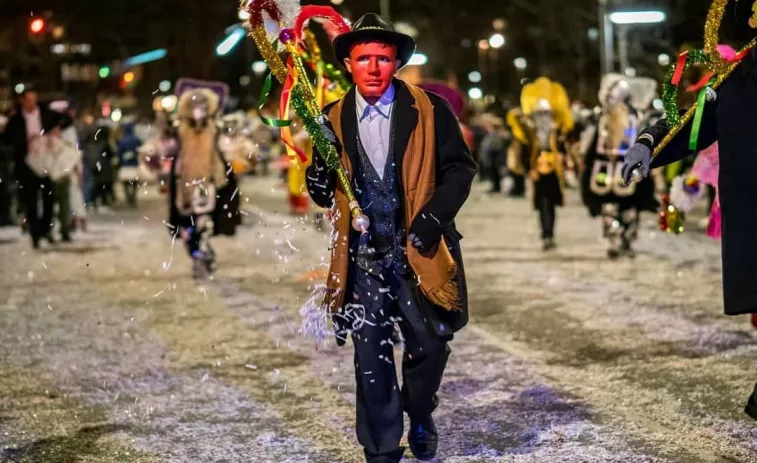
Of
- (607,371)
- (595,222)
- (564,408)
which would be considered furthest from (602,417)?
(595,222)

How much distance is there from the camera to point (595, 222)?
16.5 m

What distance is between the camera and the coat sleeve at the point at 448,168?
466cm

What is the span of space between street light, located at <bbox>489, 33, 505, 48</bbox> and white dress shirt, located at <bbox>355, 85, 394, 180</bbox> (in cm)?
4125

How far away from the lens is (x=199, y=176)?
11.0m

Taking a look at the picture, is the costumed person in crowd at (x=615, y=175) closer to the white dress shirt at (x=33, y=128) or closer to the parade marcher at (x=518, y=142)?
the parade marcher at (x=518, y=142)

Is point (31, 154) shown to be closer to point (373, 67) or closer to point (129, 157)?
point (129, 157)

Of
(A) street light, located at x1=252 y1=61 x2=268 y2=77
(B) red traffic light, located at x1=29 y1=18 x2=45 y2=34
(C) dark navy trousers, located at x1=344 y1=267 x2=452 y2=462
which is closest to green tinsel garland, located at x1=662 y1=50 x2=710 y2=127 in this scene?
(C) dark navy trousers, located at x1=344 y1=267 x2=452 y2=462

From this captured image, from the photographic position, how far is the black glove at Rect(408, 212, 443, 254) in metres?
4.62

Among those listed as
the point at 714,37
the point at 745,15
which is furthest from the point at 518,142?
the point at 745,15

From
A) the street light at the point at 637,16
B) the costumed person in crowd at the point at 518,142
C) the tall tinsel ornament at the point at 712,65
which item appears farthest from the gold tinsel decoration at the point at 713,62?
the street light at the point at 637,16

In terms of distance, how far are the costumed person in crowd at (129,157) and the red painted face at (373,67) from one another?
1811cm

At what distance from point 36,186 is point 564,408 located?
34.9 ft

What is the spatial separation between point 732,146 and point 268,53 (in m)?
2.02

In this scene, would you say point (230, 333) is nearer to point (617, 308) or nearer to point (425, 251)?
point (617, 308)
